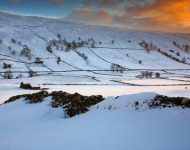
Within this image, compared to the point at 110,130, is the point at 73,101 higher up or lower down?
higher up

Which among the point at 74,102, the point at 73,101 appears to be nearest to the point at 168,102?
the point at 74,102

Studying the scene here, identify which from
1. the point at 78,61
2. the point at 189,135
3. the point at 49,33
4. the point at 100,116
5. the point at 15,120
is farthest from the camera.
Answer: the point at 49,33

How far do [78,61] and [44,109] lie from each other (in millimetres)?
99887

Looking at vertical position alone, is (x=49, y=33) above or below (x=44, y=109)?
above

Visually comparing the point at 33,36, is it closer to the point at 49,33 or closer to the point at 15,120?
the point at 49,33

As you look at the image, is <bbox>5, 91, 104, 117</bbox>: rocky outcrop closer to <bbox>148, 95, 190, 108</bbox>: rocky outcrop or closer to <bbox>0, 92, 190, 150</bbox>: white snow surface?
<bbox>0, 92, 190, 150</bbox>: white snow surface

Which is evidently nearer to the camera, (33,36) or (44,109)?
(44,109)

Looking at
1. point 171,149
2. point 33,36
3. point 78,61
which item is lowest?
point 171,149

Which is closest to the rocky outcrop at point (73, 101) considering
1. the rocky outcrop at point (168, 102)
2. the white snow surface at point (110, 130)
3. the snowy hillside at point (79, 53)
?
the white snow surface at point (110, 130)

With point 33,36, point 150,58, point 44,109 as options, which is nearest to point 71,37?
point 33,36

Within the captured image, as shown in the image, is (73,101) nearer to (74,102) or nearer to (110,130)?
(74,102)

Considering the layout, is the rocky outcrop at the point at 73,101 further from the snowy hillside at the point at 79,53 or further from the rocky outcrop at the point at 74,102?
the snowy hillside at the point at 79,53

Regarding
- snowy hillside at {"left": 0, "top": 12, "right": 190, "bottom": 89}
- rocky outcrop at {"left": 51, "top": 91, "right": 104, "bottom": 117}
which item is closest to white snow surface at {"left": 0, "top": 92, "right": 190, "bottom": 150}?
rocky outcrop at {"left": 51, "top": 91, "right": 104, "bottom": 117}

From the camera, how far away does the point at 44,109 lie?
66.0ft
